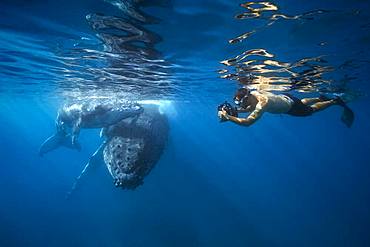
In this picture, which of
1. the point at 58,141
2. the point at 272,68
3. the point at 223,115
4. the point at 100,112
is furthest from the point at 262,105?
the point at 58,141

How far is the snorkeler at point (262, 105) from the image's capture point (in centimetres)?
741

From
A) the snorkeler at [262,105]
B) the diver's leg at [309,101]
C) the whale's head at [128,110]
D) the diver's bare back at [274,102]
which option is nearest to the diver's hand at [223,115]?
the snorkeler at [262,105]

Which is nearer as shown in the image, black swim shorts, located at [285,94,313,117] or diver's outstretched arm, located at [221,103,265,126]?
diver's outstretched arm, located at [221,103,265,126]

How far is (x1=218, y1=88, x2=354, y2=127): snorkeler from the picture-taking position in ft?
24.3

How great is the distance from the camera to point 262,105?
322 inches

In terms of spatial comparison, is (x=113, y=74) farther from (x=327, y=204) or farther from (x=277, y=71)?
(x=327, y=204)

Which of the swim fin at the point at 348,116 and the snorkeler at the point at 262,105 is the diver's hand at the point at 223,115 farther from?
the swim fin at the point at 348,116

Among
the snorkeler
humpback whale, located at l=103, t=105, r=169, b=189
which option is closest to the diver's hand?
the snorkeler

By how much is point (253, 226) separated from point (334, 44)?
84.4 ft

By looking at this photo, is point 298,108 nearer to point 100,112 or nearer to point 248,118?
point 248,118

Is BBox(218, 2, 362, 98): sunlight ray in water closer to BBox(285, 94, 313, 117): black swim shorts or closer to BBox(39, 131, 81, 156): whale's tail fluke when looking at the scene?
BBox(285, 94, 313, 117): black swim shorts

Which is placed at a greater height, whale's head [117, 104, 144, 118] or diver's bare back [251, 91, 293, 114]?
diver's bare back [251, 91, 293, 114]

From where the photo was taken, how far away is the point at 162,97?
28.6 metres

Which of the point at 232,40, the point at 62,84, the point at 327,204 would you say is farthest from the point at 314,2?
the point at 327,204
